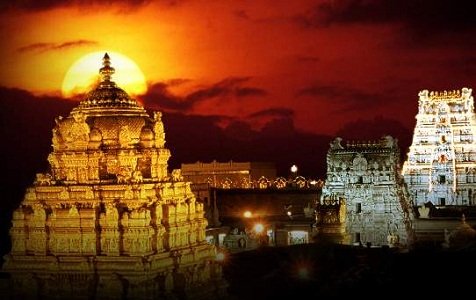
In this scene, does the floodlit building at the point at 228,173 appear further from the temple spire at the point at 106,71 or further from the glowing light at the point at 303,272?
the temple spire at the point at 106,71

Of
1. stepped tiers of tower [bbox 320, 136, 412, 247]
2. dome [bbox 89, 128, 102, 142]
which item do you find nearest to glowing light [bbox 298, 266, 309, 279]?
dome [bbox 89, 128, 102, 142]

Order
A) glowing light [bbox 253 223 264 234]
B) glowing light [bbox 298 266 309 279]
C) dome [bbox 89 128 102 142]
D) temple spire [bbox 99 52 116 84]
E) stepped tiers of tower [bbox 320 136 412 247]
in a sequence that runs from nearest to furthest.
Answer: dome [bbox 89 128 102 142]
temple spire [bbox 99 52 116 84]
glowing light [bbox 298 266 309 279]
stepped tiers of tower [bbox 320 136 412 247]
glowing light [bbox 253 223 264 234]

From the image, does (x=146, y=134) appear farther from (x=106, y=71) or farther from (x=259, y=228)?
(x=259, y=228)

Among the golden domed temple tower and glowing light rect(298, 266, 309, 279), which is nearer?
the golden domed temple tower

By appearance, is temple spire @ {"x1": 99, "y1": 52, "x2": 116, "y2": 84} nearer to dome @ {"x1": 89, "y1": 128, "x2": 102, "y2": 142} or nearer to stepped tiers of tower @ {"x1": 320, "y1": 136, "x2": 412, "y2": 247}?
dome @ {"x1": 89, "y1": 128, "x2": 102, "y2": 142}

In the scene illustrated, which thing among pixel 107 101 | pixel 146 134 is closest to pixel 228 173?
pixel 107 101

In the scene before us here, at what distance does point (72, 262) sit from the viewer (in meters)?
27.7

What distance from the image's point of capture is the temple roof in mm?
28797

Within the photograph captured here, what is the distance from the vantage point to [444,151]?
56.9 metres

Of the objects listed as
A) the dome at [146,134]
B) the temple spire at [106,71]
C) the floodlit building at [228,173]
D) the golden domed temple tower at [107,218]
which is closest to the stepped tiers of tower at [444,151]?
the floodlit building at [228,173]

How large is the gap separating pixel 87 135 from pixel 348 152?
2340 centimetres

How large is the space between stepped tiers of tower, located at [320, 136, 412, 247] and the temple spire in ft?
68.4

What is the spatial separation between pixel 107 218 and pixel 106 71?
4371mm

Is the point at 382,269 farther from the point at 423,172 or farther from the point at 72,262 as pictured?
the point at 423,172
